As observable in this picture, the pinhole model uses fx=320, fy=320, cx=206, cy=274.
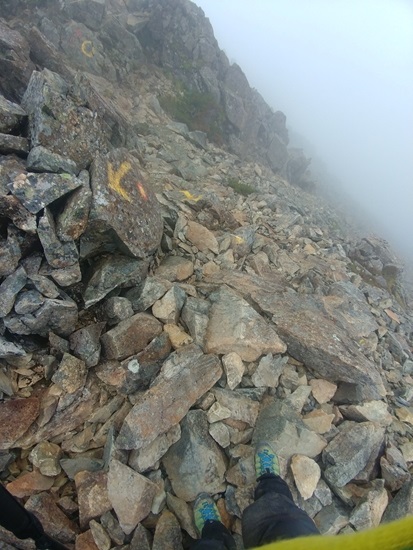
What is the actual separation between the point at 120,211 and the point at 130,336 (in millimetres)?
2592

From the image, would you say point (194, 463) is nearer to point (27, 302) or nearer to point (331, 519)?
point (331, 519)

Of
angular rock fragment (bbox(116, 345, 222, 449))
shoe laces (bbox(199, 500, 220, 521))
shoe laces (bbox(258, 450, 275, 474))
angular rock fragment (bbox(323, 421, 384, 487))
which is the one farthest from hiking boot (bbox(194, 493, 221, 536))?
angular rock fragment (bbox(323, 421, 384, 487))

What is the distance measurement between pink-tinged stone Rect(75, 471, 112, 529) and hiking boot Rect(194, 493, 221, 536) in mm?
1361

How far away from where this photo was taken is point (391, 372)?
8.57 m

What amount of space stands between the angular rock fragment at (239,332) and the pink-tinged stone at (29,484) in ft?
11.4

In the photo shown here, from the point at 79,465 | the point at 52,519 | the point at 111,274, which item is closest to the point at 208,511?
the point at 79,465

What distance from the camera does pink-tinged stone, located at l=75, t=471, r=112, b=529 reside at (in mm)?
4934

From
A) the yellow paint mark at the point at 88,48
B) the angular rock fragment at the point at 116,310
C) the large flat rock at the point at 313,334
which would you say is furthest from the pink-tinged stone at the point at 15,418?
the yellow paint mark at the point at 88,48

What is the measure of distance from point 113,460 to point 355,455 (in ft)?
13.8

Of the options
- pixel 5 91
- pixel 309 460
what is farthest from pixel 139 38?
pixel 309 460

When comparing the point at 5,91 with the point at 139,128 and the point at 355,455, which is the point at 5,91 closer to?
the point at 139,128

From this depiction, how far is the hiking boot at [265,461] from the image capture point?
5277 millimetres

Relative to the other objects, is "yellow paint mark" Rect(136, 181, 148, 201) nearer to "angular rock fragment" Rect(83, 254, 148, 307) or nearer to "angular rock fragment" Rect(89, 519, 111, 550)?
"angular rock fragment" Rect(83, 254, 148, 307)

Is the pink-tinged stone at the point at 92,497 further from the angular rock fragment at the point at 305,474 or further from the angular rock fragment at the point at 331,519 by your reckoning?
the angular rock fragment at the point at 331,519
